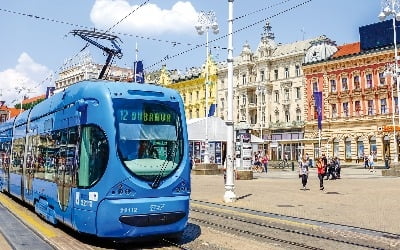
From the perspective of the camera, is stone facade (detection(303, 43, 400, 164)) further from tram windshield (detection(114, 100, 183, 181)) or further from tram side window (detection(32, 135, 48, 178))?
→ tram windshield (detection(114, 100, 183, 181))

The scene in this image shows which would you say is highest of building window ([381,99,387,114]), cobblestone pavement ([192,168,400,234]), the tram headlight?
building window ([381,99,387,114])

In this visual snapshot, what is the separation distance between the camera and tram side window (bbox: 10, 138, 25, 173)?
14013mm

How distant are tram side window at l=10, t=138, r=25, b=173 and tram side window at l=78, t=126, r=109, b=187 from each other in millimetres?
6467

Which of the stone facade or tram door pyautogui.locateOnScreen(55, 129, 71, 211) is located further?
the stone facade


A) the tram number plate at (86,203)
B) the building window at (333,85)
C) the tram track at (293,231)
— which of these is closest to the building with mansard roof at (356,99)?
the building window at (333,85)

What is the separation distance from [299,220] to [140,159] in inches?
234

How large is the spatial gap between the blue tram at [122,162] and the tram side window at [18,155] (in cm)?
496

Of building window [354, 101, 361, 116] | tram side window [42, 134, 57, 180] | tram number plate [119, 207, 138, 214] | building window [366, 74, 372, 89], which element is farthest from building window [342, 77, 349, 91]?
tram number plate [119, 207, 138, 214]

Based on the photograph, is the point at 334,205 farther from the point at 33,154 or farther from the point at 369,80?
the point at 369,80

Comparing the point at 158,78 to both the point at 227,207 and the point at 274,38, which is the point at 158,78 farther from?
the point at 227,207

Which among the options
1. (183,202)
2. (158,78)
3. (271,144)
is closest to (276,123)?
(271,144)

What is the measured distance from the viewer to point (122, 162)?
25.8 ft

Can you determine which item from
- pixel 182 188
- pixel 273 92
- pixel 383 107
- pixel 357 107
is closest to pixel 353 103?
pixel 357 107

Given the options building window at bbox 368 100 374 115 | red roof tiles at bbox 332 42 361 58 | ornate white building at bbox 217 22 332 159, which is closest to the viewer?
building window at bbox 368 100 374 115
